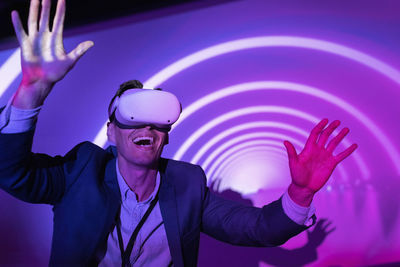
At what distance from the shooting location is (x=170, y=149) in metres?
3.59

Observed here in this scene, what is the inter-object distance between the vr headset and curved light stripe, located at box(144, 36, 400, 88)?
175 cm

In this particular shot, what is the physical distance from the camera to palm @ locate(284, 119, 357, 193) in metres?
1.69

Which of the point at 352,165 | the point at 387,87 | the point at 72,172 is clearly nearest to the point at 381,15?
the point at 387,87

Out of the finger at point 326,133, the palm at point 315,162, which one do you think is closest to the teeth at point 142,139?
the palm at point 315,162

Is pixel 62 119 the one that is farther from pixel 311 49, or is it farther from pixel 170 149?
pixel 311 49

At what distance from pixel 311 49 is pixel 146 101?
236cm

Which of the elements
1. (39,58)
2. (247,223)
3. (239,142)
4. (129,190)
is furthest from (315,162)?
(239,142)

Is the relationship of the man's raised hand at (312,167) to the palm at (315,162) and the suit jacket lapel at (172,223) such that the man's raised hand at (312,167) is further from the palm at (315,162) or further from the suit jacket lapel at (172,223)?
the suit jacket lapel at (172,223)

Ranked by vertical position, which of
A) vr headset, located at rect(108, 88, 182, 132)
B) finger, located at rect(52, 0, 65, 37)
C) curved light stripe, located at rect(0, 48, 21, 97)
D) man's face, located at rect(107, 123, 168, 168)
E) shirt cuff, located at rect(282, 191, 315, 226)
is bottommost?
shirt cuff, located at rect(282, 191, 315, 226)

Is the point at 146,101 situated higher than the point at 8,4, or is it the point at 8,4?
the point at 8,4

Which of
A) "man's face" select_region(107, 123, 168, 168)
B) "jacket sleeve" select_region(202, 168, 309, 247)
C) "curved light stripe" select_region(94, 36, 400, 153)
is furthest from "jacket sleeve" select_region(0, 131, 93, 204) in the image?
"curved light stripe" select_region(94, 36, 400, 153)

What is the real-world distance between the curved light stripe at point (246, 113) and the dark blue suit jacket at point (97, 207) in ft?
5.25

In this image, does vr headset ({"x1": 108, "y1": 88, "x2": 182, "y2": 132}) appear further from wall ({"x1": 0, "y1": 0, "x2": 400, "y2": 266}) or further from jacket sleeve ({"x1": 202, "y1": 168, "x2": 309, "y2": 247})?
wall ({"x1": 0, "y1": 0, "x2": 400, "y2": 266})

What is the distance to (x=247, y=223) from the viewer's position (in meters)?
1.89
